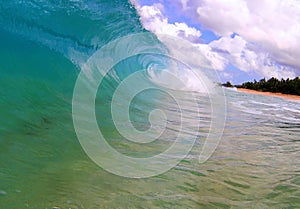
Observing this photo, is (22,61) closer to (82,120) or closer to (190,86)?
(82,120)

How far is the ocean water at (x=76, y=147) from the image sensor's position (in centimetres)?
308

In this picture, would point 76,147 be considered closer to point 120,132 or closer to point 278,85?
point 120,132

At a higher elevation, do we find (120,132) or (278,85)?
(278,85)

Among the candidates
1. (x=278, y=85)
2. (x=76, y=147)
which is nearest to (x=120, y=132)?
(x=76, y=147)

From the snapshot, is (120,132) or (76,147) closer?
(76,147)

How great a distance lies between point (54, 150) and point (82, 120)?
179 centimetres

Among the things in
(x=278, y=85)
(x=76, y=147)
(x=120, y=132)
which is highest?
(x=278, y=85)

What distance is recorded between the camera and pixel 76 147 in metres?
4.43

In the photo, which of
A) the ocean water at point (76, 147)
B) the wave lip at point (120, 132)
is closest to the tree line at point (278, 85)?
the wave lip at point (120, 132)

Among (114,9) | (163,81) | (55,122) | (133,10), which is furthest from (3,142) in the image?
(163,81)

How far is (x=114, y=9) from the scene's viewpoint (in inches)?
522

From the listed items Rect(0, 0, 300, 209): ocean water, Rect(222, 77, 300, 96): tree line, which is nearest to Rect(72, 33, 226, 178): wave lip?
Rect(0, 0, 300, 209): ocean water

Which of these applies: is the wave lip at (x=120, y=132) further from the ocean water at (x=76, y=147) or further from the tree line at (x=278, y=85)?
the tree line at (x=278, y=85)

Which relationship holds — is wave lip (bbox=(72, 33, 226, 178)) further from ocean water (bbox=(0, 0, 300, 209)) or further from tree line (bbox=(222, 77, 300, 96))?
tree line (bbox=(222, 77, 300, 96))
